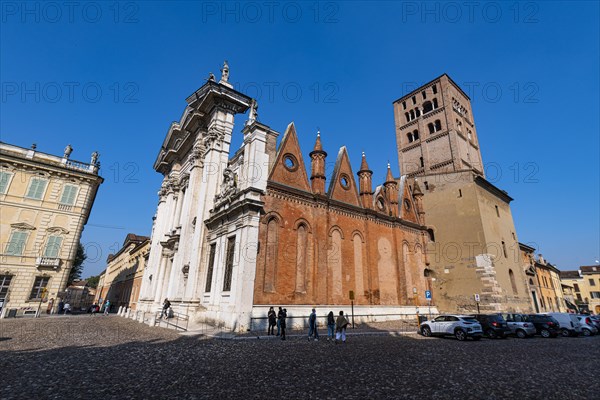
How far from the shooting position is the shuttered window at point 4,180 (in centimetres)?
2844

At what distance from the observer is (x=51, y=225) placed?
1178 inches

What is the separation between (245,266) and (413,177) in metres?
26.4

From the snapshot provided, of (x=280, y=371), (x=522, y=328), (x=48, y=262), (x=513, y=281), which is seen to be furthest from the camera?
(x=513, y=281)

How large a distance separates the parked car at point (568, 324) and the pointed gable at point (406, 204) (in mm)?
13539

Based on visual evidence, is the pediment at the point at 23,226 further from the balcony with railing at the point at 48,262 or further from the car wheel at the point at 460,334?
the car wheel at the point at 460,334

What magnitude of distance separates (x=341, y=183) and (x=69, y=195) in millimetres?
28093

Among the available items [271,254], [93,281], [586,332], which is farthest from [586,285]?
[93,281]

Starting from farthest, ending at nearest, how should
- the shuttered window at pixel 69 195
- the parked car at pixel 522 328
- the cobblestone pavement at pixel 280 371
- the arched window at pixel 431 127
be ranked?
1. the arched window at pixel 431 127
2. the shuttered window at pixel 69 195
3. the parked car at pixel 522 328
4. the cobblestone pavement at pixel 280 371

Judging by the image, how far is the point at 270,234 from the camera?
65.6ft

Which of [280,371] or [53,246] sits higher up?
[53,246]

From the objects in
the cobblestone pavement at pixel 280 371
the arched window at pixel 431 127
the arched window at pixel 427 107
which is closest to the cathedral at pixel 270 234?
the cobblestone pavement at pixel 280 371

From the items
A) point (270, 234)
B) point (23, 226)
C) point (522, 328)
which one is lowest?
point (522, 328)

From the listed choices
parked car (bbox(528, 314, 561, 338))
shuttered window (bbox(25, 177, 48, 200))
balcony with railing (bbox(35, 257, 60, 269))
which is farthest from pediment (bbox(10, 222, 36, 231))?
parked car (bbox(528, 314, 561, 338))

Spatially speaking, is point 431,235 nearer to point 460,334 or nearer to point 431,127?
point 431,127
